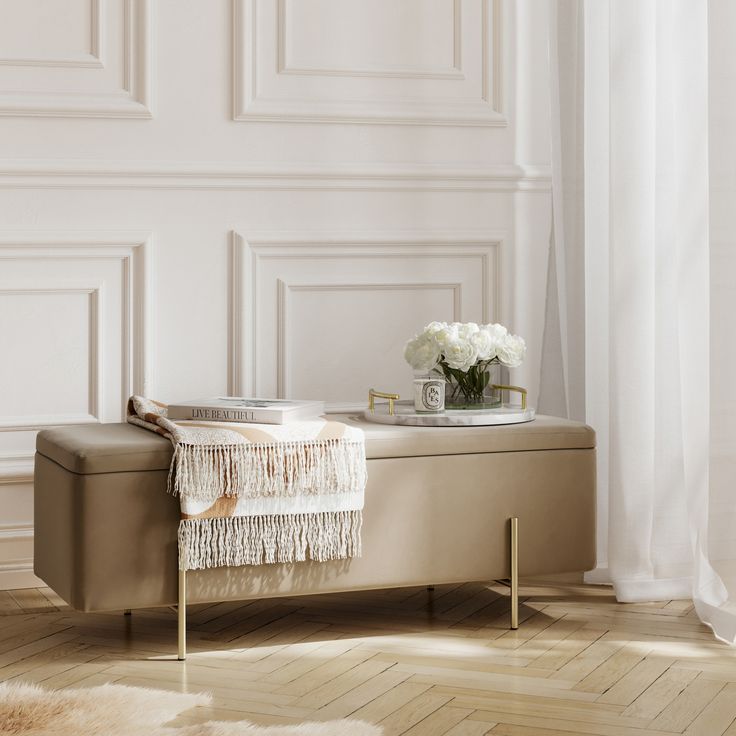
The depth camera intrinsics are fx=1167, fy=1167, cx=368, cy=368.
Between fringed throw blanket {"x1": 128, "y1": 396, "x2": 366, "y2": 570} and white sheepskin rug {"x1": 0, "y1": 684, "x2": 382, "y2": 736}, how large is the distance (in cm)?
30

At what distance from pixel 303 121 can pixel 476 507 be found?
1.18m

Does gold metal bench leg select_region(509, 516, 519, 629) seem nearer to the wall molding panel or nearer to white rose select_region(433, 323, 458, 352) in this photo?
white rose select_region(433, 323, 458, 352)

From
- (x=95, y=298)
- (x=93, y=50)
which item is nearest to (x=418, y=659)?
(x=95, y=298)

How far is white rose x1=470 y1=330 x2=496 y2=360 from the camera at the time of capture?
101 inches

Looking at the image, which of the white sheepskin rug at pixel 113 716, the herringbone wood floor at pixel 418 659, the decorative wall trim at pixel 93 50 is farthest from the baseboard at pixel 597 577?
the decorative wall trim at pixel 93 50

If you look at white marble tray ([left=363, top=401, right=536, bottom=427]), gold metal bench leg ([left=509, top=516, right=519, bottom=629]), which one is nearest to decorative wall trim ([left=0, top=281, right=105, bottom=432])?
white marble tray ([left=363, top=401, right=536, bottom=427])

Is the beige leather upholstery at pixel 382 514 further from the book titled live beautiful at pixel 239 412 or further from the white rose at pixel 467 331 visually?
the white rose at pixel 467 331

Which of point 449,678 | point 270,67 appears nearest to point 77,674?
point 449,678

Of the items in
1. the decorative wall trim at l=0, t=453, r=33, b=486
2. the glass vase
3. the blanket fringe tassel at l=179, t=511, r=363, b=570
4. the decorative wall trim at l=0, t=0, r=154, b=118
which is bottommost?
the blanket fringe tassel at l=179, t=511, r=363, b=570

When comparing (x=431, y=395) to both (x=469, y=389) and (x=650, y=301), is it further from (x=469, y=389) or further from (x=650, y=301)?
Result: (x=650, y=301)

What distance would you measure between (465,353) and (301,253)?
0.71 m

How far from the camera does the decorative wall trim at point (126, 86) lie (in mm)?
2891

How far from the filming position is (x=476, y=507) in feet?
8.15

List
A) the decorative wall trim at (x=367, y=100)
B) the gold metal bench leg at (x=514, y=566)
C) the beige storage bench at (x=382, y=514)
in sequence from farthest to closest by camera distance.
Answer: the decorative wall trim at (x=367, y=100) → the gold metal bench leg at (x=514, y=566) → the beige storage bench at (x=382, y=514)
